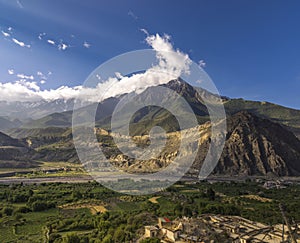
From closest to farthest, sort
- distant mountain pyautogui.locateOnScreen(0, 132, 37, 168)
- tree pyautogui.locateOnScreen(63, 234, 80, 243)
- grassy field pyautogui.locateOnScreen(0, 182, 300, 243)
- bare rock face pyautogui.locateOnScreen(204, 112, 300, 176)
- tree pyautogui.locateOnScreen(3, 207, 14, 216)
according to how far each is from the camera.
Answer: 1. tree pyautogui.locateOnScreen(63, 234, 80, 243)
2. grassy field pyautogui.locateOnScreen(0, 182, 300, 243)
3. tree pyautogui.locateOnScreen(3, 207, 14, 216)
4. bare rock face pyautogui.locateOnScreen(204, 112, 300, 176)
5. distant mountain pyautogui.locateOnScreen(0, 132, 37, 168)

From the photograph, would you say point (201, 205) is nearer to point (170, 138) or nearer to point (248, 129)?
point (248, 129)

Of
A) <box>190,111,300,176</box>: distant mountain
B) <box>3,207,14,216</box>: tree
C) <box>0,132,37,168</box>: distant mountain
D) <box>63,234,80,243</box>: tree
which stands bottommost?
<box>3,207,14,216</box>: tree

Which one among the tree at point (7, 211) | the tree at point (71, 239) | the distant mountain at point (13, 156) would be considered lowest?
the tree at point (7, 211)

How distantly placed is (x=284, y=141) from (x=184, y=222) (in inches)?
2074

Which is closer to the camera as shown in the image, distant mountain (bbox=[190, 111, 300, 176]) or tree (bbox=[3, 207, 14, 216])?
tree (bbox=[3, 207, 14, 216])

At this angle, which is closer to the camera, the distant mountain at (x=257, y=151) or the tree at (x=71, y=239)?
the tree at (x=71, y=239)

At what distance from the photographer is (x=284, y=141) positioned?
61.5 m

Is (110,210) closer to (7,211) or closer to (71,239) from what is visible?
(7,211)

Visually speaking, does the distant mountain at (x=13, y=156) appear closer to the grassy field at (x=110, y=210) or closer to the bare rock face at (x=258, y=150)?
the grassy field at (x=110, y=210)

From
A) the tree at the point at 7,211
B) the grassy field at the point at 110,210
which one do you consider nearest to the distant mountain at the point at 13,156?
the grassy field at the point at 110,210

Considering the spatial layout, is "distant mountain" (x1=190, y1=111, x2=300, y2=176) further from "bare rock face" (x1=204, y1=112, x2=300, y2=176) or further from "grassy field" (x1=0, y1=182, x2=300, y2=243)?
"grassy field" (x1=0, y1=182, x2=300, y2=243)

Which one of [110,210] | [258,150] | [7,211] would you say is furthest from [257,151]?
[7,211]

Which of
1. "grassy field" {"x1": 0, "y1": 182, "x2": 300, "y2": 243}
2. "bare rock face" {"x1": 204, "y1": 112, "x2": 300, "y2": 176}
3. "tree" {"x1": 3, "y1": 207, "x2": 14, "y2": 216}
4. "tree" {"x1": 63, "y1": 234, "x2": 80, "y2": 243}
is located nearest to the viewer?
"tree" {"x1": 63, "y1": 234, "x2": 80, "y2": 243}

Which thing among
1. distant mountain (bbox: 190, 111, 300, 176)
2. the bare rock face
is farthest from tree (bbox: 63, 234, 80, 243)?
the bare rock face
